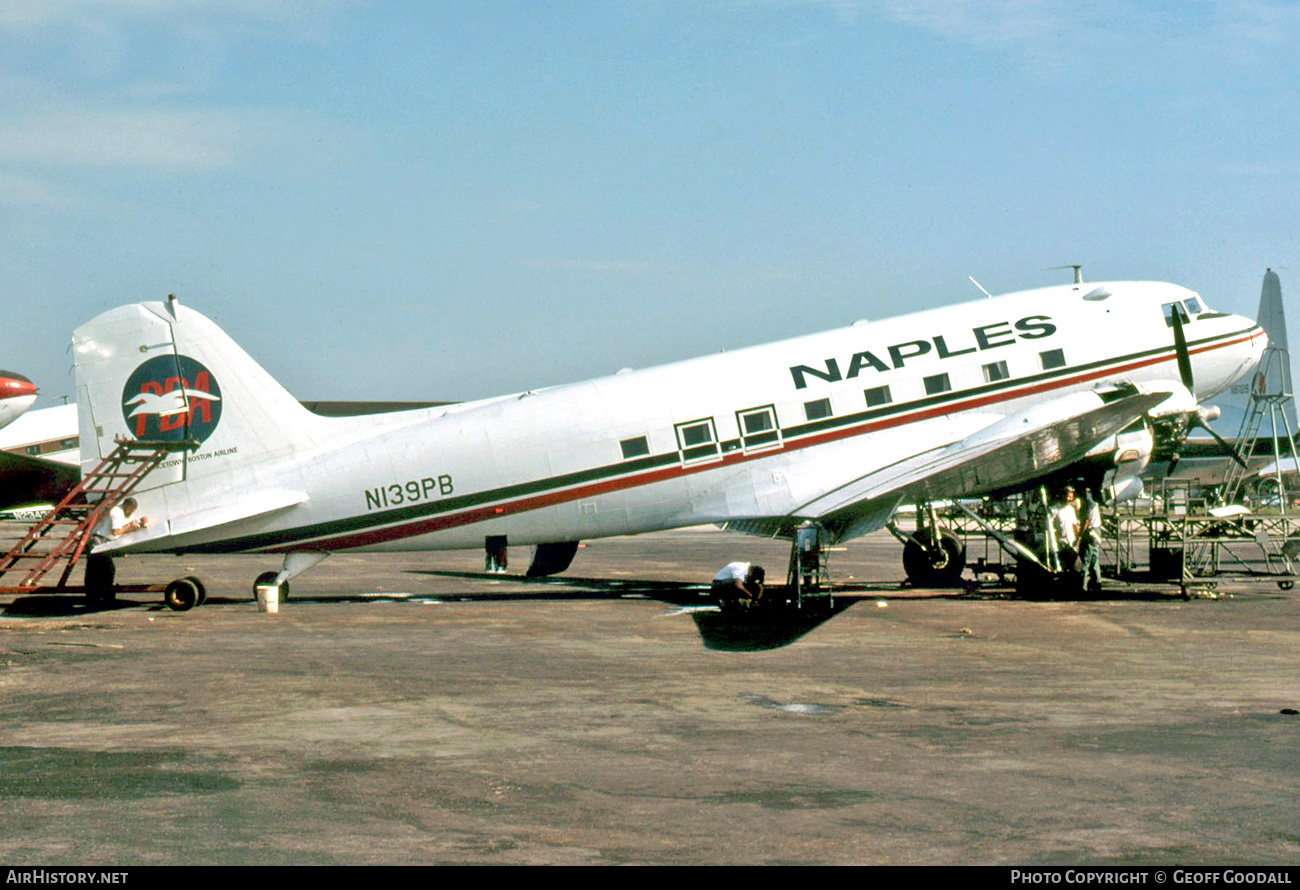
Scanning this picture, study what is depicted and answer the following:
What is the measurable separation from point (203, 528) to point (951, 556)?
17.1 meters

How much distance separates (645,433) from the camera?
82.4 feet

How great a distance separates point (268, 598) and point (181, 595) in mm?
2071

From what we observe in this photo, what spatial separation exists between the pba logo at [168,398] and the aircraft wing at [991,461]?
11.8 meters

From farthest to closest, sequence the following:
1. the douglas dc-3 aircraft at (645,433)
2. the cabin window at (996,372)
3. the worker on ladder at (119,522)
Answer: the cabin window at (996,372)
the douglas dc-3 aircraft at (645,433)
the worker on ladder at (119,522)

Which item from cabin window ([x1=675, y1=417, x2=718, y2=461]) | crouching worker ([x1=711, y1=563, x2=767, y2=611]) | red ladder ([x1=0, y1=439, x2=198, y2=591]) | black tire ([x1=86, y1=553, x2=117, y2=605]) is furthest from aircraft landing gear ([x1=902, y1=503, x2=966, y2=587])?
black tire ([x1=86, y1=553, x2=117, y2=605])

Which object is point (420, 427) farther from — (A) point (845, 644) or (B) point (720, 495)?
(A) point (845, 644)

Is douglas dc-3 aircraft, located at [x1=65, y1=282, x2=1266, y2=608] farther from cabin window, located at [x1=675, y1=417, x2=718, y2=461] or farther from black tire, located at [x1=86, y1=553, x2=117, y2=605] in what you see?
black tire, located at [x1=86, y1=553, x2=117, y2=605]

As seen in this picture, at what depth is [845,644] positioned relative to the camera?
62.5 ft

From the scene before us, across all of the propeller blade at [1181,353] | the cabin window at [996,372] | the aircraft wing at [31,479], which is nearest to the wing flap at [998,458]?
the cabin window at [996,372]

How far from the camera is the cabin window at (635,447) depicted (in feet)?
82.1

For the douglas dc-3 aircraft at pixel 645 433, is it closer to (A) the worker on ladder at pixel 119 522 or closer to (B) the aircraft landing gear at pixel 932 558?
(A) the worker on ladder at pixel 119 522

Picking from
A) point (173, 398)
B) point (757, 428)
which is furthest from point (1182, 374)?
point (173, 398)

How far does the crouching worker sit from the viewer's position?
2292cm

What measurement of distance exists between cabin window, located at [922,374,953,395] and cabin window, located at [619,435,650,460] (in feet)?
19.8
